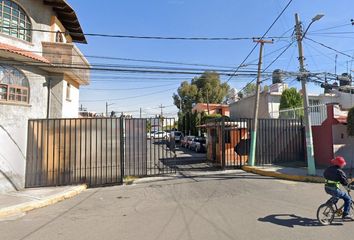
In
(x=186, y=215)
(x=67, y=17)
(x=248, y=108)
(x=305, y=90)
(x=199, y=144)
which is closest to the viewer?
(x=186, y=215)

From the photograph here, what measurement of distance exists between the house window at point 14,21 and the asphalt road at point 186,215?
24.5 feet

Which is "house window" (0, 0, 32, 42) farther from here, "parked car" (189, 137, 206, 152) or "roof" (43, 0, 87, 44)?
"parked car" (189, 137, 206, 152)

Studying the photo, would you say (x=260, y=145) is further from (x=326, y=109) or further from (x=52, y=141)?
(x=52, y=141)

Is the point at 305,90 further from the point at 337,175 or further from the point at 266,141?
the point at 337,175

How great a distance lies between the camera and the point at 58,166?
1248cm

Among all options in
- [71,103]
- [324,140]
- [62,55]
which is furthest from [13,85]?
[324,140]

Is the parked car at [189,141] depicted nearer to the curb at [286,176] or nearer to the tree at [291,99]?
the tree at [291,99]

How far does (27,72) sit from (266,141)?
13.4 m

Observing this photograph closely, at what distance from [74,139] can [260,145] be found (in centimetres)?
1070

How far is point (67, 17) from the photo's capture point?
15688 mm

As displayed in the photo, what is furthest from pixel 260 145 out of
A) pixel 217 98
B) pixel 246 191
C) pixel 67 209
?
pixel 217 98

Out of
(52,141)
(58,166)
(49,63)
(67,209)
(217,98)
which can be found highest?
(217,98)

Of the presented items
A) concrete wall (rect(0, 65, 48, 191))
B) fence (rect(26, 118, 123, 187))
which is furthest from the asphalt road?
concrete wall (rect(0, 65, 48, 191))

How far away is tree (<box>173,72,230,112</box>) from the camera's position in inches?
2450
